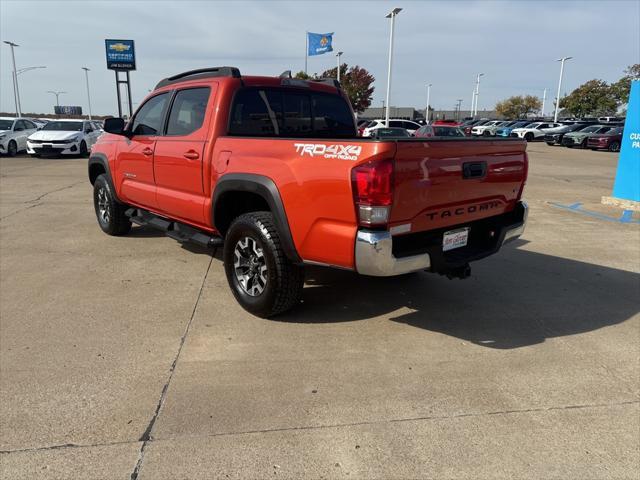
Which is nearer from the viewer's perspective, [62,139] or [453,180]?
[453,180]

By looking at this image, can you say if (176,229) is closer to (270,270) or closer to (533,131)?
(270,270)

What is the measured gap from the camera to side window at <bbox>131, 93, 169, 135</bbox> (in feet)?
17.5

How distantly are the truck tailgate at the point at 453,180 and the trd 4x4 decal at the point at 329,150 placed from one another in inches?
10.5

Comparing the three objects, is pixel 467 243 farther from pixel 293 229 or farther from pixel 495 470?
pixel 495 470

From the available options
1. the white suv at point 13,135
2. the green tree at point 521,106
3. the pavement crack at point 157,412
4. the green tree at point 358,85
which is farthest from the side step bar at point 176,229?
the green tree at point 521,106

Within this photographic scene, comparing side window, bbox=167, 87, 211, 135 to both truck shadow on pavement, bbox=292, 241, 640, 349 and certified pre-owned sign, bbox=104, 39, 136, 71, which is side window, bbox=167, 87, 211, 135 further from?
certified pre-owned sign, bbox=104, 39, 136, 71

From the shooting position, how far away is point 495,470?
7.98 ft

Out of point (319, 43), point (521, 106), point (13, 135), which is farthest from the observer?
point (521, 106)

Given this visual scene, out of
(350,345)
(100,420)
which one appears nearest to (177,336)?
(100,420)

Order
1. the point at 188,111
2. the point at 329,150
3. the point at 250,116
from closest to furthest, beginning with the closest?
the point at 329,150, the point at 250,116, the point at 188,111

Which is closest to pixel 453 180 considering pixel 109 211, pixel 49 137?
pixel 109 211

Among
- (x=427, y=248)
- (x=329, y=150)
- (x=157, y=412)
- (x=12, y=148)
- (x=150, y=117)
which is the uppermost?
(x=150, y=117)

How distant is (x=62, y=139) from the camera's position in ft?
63.6

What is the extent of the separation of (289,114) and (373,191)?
2042 mm
